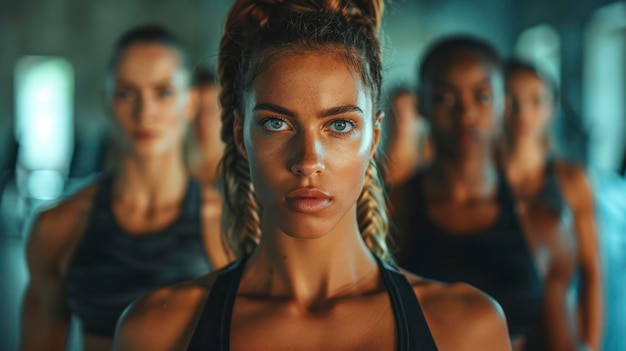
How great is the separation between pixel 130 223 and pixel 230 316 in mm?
1227

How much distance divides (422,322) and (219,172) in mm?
665

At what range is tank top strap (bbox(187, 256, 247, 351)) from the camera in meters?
1.31

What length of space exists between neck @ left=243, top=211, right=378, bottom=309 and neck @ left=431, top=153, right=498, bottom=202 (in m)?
1.19

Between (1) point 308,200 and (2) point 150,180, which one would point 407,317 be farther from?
(2) point 150,180

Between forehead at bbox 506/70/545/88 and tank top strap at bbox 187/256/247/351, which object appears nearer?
tank top strap at bbox 187/256/247/351

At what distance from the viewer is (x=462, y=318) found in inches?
53.2

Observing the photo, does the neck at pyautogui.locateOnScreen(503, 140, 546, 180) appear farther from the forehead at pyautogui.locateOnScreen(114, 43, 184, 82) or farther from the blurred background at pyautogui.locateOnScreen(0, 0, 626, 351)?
the blurred background at pyautogui.locateOnScreen(0, 0, 626, 351)

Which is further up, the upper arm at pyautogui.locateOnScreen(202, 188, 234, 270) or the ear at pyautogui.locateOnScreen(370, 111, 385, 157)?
the ear at pyautogui.locateOnScreen(370, 111, 385, 157)

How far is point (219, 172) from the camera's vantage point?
5.93 feet

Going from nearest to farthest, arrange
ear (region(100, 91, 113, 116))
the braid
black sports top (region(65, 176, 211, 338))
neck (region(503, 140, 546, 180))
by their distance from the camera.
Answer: the braid → black sports top (region(65, 176, 211, 338)) → ear (region(100, 91, 113, 116)) → neck (region(503, 140, 546, 180))

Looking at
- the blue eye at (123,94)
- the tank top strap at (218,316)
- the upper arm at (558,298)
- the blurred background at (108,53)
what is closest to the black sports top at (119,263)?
the blue eye at (123,94)

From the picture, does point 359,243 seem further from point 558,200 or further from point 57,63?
point 57,63

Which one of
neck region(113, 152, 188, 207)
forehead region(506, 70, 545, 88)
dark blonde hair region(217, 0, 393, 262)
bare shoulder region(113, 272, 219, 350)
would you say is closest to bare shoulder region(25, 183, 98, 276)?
neck region(113, 152, 188, 207)

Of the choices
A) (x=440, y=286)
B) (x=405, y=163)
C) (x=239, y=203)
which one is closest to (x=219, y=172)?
(x=239, y=203)
